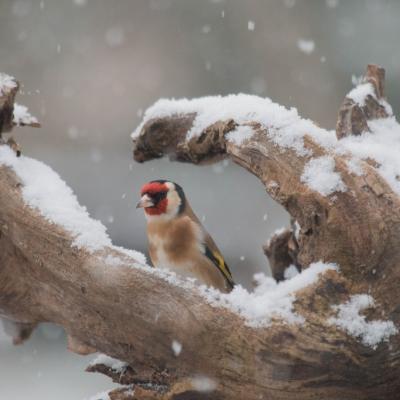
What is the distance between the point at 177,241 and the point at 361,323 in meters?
1.26

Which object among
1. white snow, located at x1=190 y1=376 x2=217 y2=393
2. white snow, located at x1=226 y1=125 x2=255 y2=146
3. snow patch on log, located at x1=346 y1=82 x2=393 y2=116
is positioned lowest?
white snow, located at x1=190 y1=376 x2=217 y2=393

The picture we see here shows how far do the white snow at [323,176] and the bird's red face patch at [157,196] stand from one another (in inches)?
43.6

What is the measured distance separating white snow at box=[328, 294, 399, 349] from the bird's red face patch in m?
1.29

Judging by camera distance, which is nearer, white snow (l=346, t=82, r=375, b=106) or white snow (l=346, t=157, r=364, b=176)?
white snow (l=346, t=157, r=364, b=176)

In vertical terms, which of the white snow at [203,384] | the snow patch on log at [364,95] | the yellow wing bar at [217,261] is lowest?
the white snow at [203,384]

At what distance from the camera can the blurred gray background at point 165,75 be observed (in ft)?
19.2

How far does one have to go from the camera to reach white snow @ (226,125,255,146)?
2.18 m

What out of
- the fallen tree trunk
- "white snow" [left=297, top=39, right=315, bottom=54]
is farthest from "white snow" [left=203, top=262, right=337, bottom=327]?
"white snow" [left=297, top=39, right=315, bottom=54]

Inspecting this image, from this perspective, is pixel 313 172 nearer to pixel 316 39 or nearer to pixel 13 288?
pixel 13 288

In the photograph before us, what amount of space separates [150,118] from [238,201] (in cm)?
368

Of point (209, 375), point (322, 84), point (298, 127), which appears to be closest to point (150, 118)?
point (298, 127)

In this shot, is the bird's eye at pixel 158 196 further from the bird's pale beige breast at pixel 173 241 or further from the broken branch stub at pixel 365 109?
the broken branch stub at pixel 365 109

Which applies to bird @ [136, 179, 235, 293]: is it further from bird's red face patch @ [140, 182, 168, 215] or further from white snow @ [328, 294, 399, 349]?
white snow @ [328, 294, 399, 349]

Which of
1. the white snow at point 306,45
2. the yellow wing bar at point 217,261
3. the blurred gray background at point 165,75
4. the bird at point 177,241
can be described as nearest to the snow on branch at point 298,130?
the bird at point 177,241
